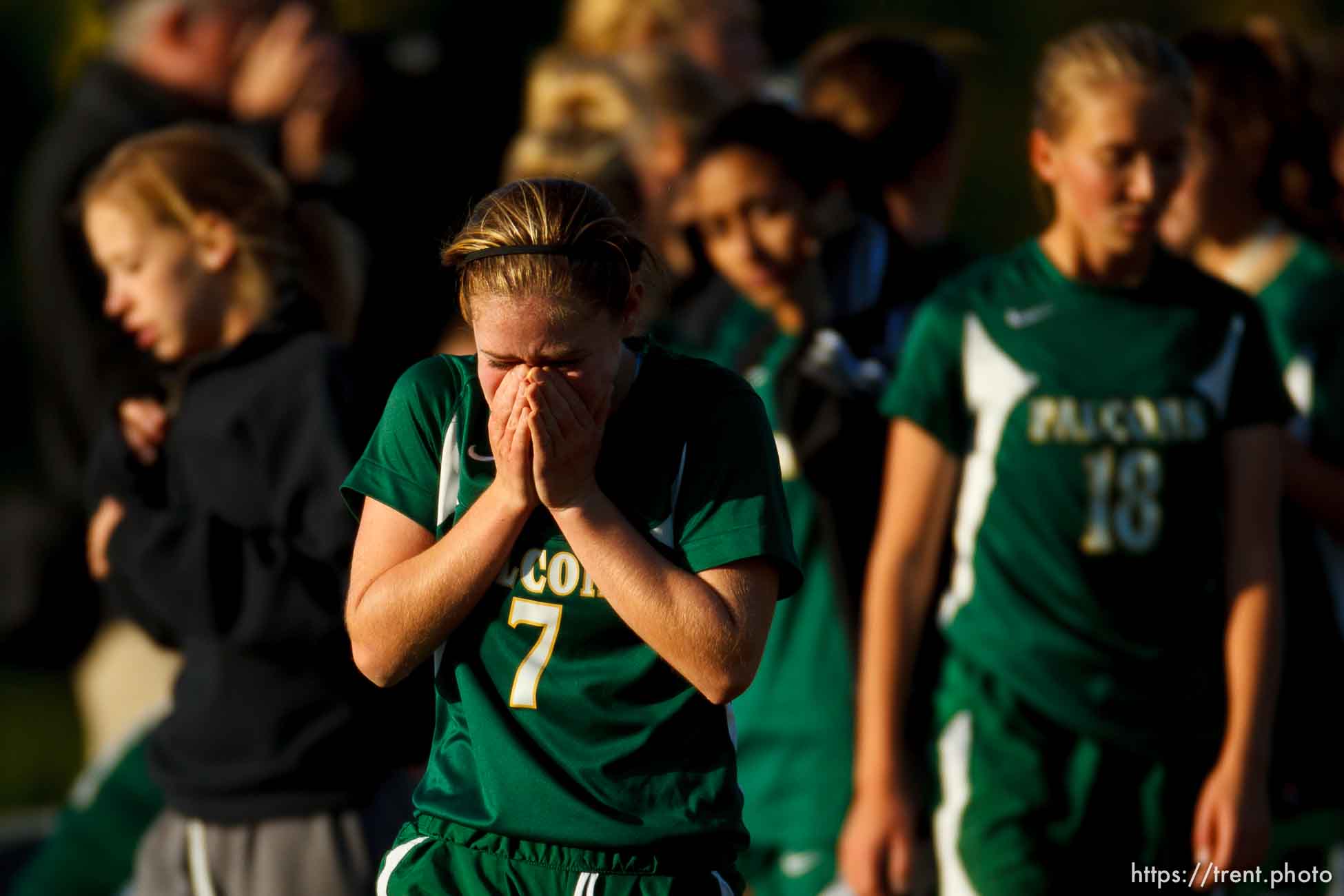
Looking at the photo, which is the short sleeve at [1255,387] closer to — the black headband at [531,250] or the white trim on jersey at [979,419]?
the white trim on jersey at [979,419]

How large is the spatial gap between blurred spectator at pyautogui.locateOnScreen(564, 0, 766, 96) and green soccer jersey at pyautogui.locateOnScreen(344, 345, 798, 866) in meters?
5.23

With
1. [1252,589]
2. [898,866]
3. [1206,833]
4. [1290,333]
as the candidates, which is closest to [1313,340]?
[1290,333]

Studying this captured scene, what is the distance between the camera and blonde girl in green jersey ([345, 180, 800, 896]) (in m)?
2.54

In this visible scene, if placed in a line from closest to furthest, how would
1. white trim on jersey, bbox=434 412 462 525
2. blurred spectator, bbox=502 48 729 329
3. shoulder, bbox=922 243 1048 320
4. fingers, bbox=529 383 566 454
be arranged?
fingers, bbox=529 383 566 454, white trim on jersey, bbox=434 412 462 525, shoulder, bbox=922 243 1048 320, blurred spectator, bbox=502 48 729 329

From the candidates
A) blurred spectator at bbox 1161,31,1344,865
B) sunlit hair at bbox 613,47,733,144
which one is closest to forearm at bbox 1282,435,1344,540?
blurred spectator at bbox 1161,31,1344,865

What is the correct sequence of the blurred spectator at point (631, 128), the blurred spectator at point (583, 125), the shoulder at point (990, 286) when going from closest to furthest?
the shoulder at point (990, 286) < the blurred spectator at point (631, 128) < the blurred spectator at point (583, 125)

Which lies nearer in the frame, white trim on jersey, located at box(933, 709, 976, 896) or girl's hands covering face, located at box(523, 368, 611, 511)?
girl's hands covering face, located at box(523, 368, 611, 511)

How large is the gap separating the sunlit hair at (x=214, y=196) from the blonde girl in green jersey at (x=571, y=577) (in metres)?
1.25

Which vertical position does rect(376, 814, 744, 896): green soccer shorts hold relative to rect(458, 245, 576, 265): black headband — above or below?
below

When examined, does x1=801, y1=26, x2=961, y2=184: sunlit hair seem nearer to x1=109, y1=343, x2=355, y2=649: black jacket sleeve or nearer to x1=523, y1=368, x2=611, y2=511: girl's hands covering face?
x1=109, y1=343, x2=355, y2=649: black jacket sleeve

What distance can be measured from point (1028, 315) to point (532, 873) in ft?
5.36

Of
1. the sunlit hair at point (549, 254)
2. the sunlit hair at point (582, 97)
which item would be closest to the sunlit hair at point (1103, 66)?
the sunlit hair at point (549, 254)

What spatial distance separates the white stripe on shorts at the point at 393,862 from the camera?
2.73 metres

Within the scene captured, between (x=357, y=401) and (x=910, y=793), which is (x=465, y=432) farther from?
(x=910, y=793)
